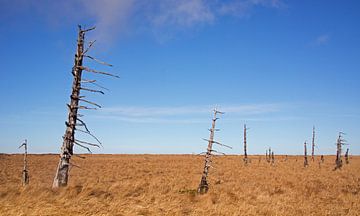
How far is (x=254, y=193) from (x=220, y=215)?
313 inches

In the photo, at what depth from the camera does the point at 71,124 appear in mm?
13789

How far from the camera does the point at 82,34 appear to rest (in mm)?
14359

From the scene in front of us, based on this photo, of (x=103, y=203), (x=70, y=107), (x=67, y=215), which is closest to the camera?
(x=67, y=215)

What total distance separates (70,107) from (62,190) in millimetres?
3306

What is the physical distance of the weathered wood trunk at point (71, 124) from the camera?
13562 millimetres

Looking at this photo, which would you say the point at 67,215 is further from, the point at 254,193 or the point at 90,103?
the point at 254,193

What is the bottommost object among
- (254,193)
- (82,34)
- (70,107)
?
(254,193)

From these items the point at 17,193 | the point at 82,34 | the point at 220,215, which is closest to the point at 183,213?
the point at 220,215

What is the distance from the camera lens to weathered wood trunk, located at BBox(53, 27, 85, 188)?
13562mm

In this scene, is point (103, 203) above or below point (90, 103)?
below

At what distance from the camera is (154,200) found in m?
12.9

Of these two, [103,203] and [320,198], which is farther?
[320,198]

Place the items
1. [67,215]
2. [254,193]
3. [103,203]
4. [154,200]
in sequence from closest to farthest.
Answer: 1. [67,215]
2. [103,203]
3. [154,200]
4. [254,193]

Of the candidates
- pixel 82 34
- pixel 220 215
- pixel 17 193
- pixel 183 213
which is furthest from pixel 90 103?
pixel 220 215
